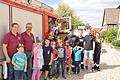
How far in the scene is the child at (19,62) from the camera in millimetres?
6720

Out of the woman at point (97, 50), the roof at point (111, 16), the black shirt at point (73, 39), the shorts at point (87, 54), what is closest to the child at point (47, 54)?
the black shirt at point (73, 39)

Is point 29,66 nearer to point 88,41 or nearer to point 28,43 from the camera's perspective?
point 28,43

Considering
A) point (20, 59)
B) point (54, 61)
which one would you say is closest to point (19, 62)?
point (20, 59)

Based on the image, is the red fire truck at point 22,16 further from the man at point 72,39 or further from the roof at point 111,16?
the roof at point 111,16

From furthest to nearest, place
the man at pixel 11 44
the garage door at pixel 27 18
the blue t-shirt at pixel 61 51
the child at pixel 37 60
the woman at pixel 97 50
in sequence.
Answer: the woman at pixel 97 50
the blue t-shirt at pixel 61 51
the child at pixel 37 60
the garage door at pixel 27 18
the man at pixel 11 44

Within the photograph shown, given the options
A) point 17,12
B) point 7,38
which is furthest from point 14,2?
point 7,38

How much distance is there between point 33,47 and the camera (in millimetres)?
7656

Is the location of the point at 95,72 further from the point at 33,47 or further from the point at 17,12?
the point at 17,12

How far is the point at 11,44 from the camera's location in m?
6.65

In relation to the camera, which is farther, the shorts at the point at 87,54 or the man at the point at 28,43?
the shorts at the point at 87,54

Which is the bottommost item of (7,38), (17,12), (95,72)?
(95,72)

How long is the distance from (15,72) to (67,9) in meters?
48.3

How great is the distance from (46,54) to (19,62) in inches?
66.1

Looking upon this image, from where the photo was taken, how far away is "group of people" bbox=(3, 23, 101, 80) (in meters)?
6.71
